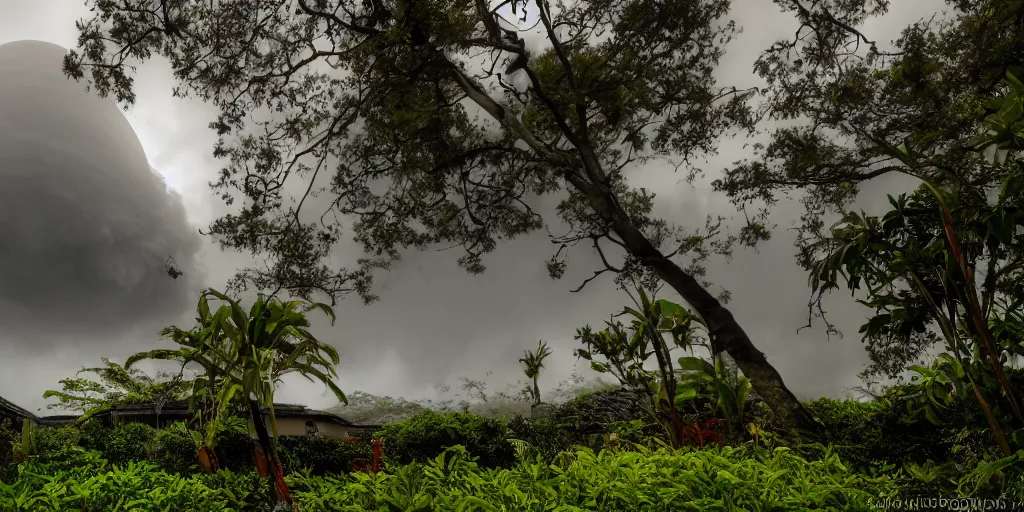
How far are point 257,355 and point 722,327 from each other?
5.91 m

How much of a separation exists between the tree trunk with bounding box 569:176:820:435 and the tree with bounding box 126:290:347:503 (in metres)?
5.04

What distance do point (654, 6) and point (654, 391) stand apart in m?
6.53

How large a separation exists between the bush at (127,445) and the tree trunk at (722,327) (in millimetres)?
7759

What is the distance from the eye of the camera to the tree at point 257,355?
4.01 m

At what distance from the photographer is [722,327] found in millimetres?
7797

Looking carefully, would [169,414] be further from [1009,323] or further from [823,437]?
[1009,323]

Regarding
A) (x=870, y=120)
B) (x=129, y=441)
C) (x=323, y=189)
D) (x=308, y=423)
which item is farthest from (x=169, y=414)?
(x=870, y=120)

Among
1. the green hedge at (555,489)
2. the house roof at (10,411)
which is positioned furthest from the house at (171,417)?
the green hedge at (555,489)

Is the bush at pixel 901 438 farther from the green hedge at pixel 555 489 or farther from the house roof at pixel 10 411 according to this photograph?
the house roof at pixel 10 411

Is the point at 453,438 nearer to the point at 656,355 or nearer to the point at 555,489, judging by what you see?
the point at 656,355

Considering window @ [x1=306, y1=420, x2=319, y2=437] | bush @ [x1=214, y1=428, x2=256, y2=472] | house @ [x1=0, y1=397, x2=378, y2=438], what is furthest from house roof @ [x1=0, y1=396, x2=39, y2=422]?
window @ [x1=306, y1=420, x2=319, y2=437]

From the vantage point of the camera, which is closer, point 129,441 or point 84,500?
point 84,500

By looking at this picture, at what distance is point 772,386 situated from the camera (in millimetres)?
7379

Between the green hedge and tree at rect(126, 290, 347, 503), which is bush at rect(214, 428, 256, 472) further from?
the green hedge
